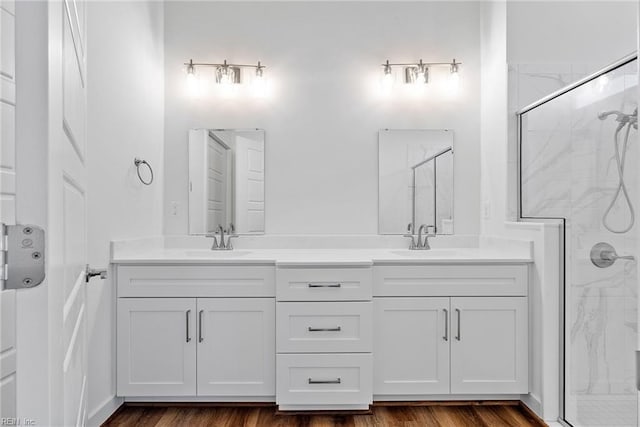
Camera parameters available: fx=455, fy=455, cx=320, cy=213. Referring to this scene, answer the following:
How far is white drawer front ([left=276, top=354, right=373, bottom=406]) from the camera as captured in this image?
2.28 m

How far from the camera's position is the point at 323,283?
2.30m

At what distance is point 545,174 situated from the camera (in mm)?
2414

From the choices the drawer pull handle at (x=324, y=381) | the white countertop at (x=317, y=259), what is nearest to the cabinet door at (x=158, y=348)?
the white countertop at (x=317, y=259)

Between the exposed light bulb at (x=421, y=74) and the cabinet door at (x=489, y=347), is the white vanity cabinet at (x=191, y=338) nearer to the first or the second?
the cabinet door at (x=489, y=347)

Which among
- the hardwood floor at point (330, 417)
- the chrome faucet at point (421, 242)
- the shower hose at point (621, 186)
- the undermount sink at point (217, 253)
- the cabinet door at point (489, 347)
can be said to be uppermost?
the shower hose at point (621, 186)

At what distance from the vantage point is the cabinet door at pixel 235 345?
234 centimetres

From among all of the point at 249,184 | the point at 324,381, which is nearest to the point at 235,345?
the point at 324,381

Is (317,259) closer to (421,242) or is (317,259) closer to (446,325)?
(446,325)

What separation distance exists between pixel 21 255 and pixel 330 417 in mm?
2026

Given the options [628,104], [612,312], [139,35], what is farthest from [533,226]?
[139,35]

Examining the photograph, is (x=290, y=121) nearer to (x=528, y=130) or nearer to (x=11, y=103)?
(x=528, y=130)

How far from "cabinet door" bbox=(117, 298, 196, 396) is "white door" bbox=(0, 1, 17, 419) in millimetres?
1624

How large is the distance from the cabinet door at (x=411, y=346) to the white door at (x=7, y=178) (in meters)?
1.81

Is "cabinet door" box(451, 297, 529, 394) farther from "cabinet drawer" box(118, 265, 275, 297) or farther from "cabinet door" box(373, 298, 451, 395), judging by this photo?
"cabinet drawer" box(118, 265, 275, 297)
